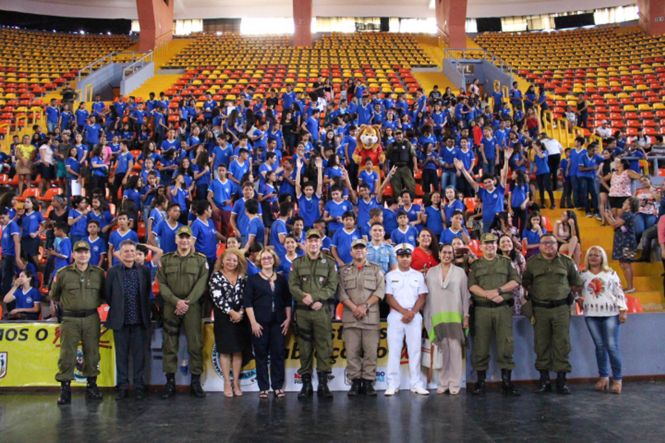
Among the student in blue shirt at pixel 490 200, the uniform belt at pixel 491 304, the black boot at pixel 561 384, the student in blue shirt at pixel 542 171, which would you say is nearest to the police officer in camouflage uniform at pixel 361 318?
the uniform belt at pixel 491 304

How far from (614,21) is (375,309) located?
35.4 m

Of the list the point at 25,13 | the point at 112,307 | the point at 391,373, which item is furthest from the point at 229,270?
the point at 25,13

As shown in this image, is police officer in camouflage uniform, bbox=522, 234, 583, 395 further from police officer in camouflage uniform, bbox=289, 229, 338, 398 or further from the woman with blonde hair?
the woman with blonde hair

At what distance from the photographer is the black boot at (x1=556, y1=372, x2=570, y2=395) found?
22.6 ft

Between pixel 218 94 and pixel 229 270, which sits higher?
pixel 218 94

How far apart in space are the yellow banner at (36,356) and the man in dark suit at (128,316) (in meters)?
0.39

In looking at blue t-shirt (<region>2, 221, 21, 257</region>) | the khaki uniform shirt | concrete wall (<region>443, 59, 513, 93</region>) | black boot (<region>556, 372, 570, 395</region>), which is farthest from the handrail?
black boot (<region>556, 372, 570, 395</region>)

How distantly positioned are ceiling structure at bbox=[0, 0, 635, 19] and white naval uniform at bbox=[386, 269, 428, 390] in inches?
1286

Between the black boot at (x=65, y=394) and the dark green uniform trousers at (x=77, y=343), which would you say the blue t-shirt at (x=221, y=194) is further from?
the black boot at (x=65, y=394)

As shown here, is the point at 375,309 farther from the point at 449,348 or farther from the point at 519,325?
the point at 519,325

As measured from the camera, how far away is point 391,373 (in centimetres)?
697

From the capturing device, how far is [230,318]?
6.88 metres

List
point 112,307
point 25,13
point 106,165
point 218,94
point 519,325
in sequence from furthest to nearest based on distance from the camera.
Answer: point 25,13, point 218,94, point 106,165, point 519,325, point 112,307

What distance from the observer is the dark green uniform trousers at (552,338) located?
22.6ft
